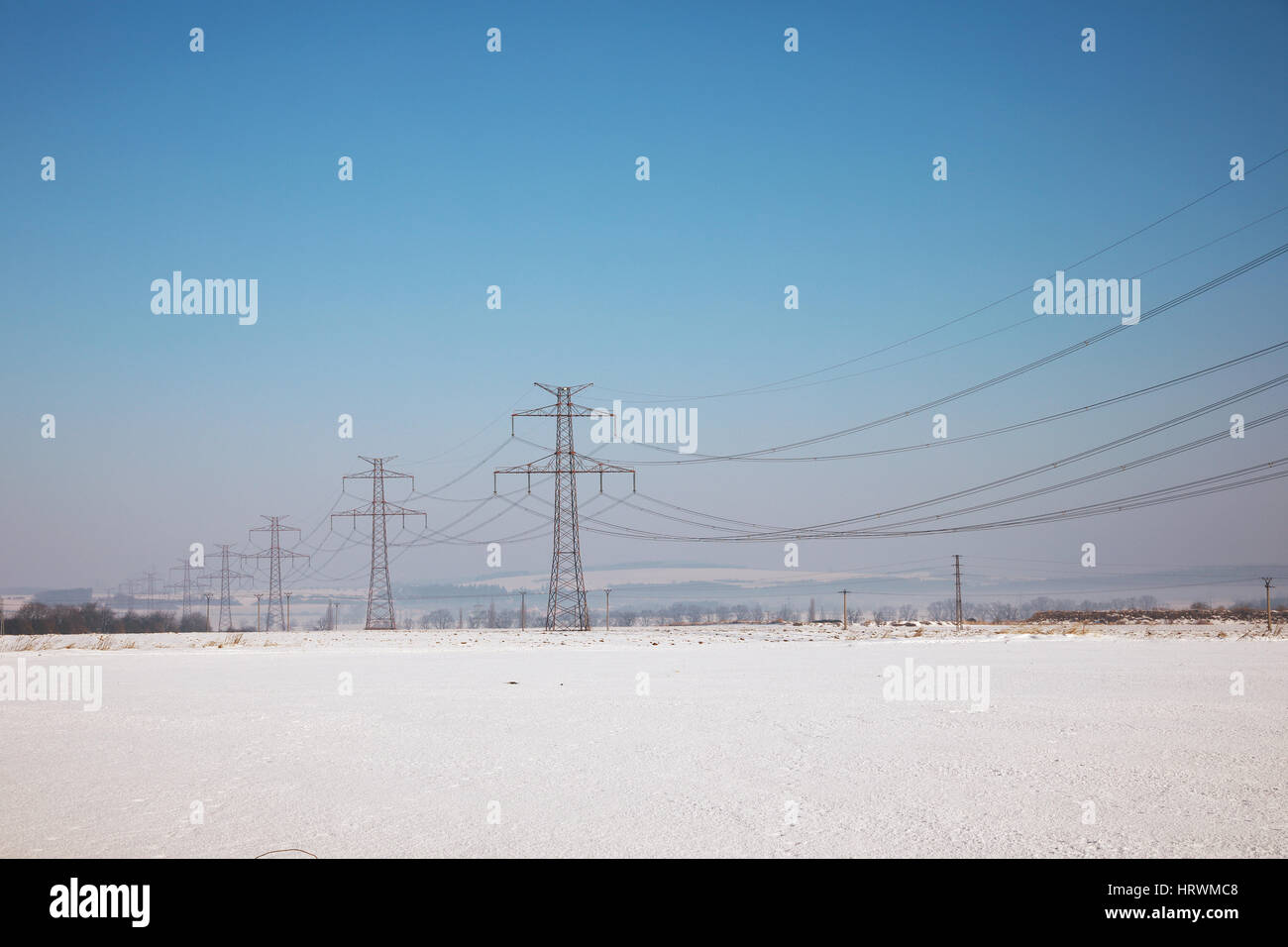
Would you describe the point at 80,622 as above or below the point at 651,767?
below

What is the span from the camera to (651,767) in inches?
381

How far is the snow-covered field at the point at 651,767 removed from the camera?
6965 mm

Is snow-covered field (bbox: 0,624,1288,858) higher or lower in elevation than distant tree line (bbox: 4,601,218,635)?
higher

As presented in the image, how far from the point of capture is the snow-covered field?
6.96 meters

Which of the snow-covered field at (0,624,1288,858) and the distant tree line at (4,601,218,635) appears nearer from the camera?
the snow-covered field at (0,624,1288,858)

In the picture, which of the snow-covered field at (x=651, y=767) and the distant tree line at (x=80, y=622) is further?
the distant tree line at (x=80, y=622)

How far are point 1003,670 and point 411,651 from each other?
19.5m

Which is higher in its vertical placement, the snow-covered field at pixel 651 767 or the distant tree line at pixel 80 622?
the snow-covered field at pixel 651 767
